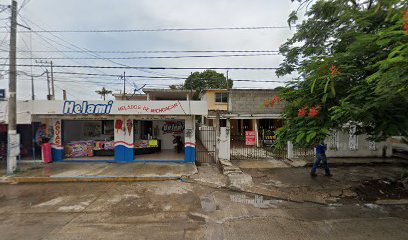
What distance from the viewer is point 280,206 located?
6133mm

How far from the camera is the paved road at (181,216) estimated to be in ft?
15.0

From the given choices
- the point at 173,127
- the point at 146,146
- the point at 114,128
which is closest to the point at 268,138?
the point at 173,127

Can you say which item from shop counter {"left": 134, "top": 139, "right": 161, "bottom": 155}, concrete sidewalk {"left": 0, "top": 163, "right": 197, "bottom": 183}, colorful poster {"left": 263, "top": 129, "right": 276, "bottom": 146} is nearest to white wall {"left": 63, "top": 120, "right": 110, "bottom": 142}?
concrete sidewalk {"left": 0, "top": 163, "right": 197, "bottom": 183}

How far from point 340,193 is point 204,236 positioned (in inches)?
200

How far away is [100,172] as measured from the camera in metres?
9.42

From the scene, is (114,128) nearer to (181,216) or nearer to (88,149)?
(88,149)

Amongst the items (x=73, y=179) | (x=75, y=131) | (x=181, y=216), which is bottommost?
(x=181, y=216)

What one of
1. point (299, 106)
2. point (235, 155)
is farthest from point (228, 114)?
point (299, 106)

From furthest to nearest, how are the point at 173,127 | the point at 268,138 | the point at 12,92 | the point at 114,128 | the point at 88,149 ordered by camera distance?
the point at 268,138, the point at 173,127, the point at 88,149, the point at 114,128, the point at 12,92

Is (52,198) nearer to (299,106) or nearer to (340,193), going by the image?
(299,106)

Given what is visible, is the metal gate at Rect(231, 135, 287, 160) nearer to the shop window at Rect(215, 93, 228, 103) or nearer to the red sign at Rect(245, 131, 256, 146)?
the red sign at Rect(245, 131, 256, 146)

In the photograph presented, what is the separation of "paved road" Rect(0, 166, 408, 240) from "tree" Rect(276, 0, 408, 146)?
6.27 feet

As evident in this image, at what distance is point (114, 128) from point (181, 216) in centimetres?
771

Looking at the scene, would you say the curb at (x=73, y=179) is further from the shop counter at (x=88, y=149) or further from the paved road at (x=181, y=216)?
the shop counter at (x=88, y=149)
